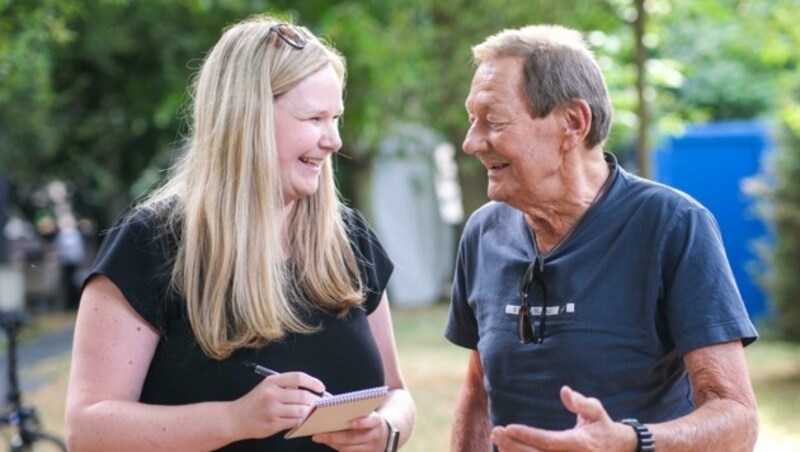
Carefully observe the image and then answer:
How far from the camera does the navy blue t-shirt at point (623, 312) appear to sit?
10.6ft

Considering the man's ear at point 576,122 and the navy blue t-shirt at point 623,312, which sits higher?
the man's ear at point 576,122

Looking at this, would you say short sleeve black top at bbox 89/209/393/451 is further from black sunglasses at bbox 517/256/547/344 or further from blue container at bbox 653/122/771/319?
blue container at bbox 653/122/771/319

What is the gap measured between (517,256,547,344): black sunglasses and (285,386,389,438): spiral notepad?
0.40 metres

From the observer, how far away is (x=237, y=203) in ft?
11.2

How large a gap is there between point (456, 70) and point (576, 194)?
12.9 m

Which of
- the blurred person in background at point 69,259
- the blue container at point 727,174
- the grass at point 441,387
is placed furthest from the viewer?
the blurred person in background at point 69,259

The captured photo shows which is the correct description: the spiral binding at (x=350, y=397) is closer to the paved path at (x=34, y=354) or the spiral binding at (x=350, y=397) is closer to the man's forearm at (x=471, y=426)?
the man's forearm at (x=471, y=426)

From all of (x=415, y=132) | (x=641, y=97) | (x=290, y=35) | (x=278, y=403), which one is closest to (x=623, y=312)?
(x=278, y=403)

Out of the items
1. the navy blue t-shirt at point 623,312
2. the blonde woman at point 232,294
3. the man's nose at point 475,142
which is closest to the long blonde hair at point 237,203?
the blonde woman at point 232,294

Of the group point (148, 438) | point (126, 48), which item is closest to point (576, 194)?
point (148, 438)

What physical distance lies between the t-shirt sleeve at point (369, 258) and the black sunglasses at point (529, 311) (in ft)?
1.33

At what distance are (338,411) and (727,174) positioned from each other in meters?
17.5

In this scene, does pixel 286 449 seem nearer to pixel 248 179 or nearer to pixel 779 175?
pixel 248 179

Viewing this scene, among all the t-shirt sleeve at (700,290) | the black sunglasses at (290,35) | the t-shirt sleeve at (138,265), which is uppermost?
the black sunglasses at (290,35)
